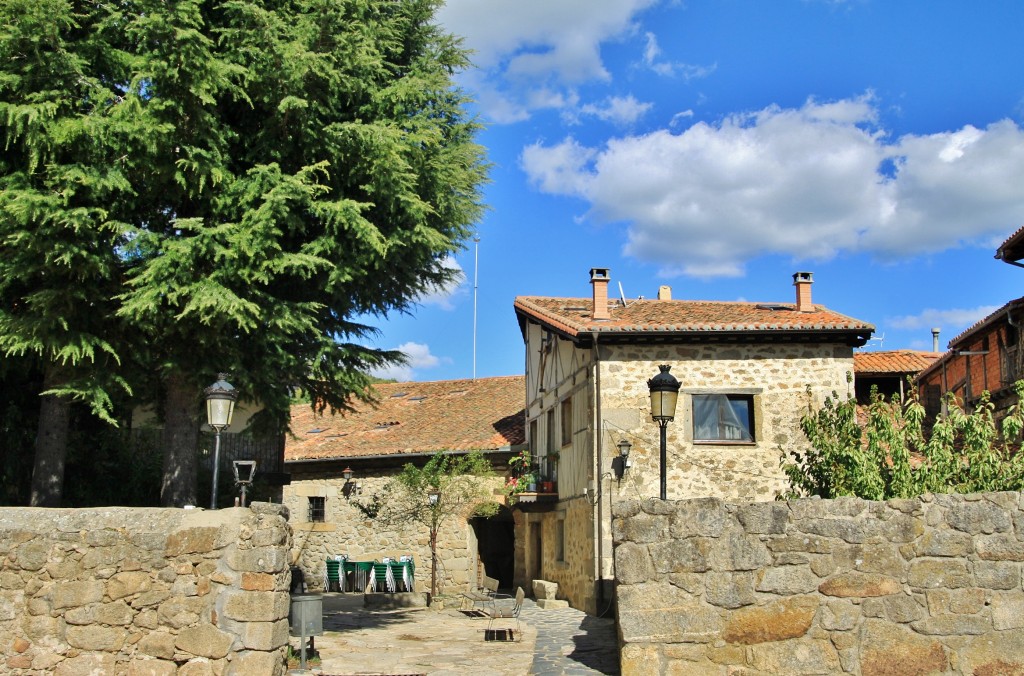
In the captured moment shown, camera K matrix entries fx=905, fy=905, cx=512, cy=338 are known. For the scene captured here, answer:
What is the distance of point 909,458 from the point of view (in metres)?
8.90

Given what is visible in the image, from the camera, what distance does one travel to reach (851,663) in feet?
24.8

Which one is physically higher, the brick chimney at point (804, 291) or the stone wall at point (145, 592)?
the brick chimney at point (804, 291)

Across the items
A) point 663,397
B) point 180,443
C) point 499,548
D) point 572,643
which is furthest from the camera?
point 499,548

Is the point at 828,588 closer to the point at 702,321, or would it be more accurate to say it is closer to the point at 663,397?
the point at 663,397

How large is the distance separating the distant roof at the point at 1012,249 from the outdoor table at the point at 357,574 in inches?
616

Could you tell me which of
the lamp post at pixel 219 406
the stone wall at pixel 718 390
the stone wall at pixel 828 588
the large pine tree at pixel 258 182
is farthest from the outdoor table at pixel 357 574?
the stone wall at pixel 828 588

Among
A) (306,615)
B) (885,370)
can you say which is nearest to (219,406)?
(306,615)

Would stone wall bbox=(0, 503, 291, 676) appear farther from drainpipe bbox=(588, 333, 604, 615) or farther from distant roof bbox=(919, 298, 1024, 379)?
distant roof bbox=(919, 298, 1024, 379)

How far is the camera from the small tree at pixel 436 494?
19.8 meters

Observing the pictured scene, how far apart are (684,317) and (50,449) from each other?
438 inches

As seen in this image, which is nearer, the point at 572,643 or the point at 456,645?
the point at 572,643

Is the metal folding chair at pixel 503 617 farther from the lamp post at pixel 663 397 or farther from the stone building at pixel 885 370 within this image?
the stone building at pixel 885 370

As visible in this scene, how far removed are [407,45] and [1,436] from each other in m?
8.23

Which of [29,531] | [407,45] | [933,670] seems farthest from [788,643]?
[407,45]
